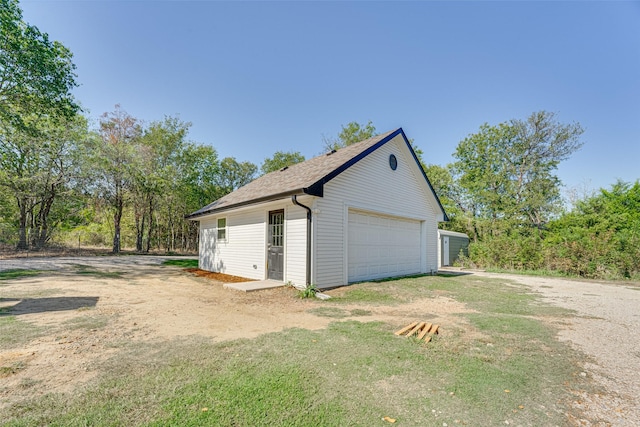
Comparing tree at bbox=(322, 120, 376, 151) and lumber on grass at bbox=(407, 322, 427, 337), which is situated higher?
tree at bbox=(322, 120, 376, 151)

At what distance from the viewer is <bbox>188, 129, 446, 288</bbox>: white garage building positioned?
785cm

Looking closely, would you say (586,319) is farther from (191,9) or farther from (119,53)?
(119,53)

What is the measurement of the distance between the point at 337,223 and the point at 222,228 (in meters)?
6.00

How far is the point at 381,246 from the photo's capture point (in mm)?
10273

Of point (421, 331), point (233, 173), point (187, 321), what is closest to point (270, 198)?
point (187, 321)

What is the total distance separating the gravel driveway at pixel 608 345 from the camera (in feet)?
7.68

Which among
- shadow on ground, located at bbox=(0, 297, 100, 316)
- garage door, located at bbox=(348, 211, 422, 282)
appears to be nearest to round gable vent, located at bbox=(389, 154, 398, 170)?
garage door, located at bbox=(348, 211, 422, 282)

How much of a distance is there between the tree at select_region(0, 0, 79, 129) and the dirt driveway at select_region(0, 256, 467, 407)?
340 inches

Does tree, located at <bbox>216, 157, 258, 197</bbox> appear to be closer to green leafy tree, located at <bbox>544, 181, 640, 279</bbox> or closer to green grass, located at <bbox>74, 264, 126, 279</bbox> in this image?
green grass, located at <bbox>74, 264, 126, 279</bbox>

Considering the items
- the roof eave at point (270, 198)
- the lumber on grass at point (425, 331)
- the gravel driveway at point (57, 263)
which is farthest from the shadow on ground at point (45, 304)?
the gravel driveway at point (57, 263)

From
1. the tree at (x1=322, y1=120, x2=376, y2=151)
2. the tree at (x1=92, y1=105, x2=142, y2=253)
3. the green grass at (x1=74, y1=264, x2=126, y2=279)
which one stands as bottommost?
the green grass at (x1=74, y1=264, x2=126, y2=279)

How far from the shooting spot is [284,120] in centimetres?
2097

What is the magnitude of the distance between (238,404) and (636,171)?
26.4 meters

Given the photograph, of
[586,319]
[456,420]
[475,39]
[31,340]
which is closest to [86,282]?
[31,340]
